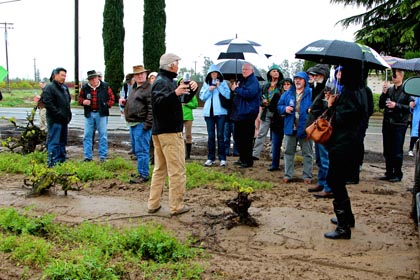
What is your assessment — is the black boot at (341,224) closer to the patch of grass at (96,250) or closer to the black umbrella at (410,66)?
the patch of grass at (96,250)

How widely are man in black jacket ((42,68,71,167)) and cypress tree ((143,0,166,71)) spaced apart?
2327 centimetres

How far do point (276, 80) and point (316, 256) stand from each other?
521cm

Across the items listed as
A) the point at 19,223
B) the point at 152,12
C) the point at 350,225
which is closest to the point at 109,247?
the point at 19,223

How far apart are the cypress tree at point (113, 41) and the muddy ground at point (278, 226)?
24.6 meters

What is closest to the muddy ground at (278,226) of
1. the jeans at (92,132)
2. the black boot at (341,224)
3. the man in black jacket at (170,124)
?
the black boot at (341,224)

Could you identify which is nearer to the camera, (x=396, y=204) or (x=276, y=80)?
(x=396, y=204)

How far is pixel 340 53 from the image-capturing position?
197 inches

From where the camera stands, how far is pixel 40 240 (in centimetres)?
473

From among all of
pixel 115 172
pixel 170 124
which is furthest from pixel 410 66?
pixel 115 172

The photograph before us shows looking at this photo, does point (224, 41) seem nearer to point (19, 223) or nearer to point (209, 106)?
point (209, 106)

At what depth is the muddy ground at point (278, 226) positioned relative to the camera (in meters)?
4.40

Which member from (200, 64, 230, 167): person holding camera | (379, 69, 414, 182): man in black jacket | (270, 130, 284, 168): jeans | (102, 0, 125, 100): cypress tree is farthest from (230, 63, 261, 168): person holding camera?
(102, 0, 125, 100): cypress tree

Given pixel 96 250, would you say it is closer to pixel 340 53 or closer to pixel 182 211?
pixel 182 211

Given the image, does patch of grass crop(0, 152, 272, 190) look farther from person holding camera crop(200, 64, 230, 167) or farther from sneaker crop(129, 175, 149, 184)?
person holding camera crop(200, 64, 230, 167)
